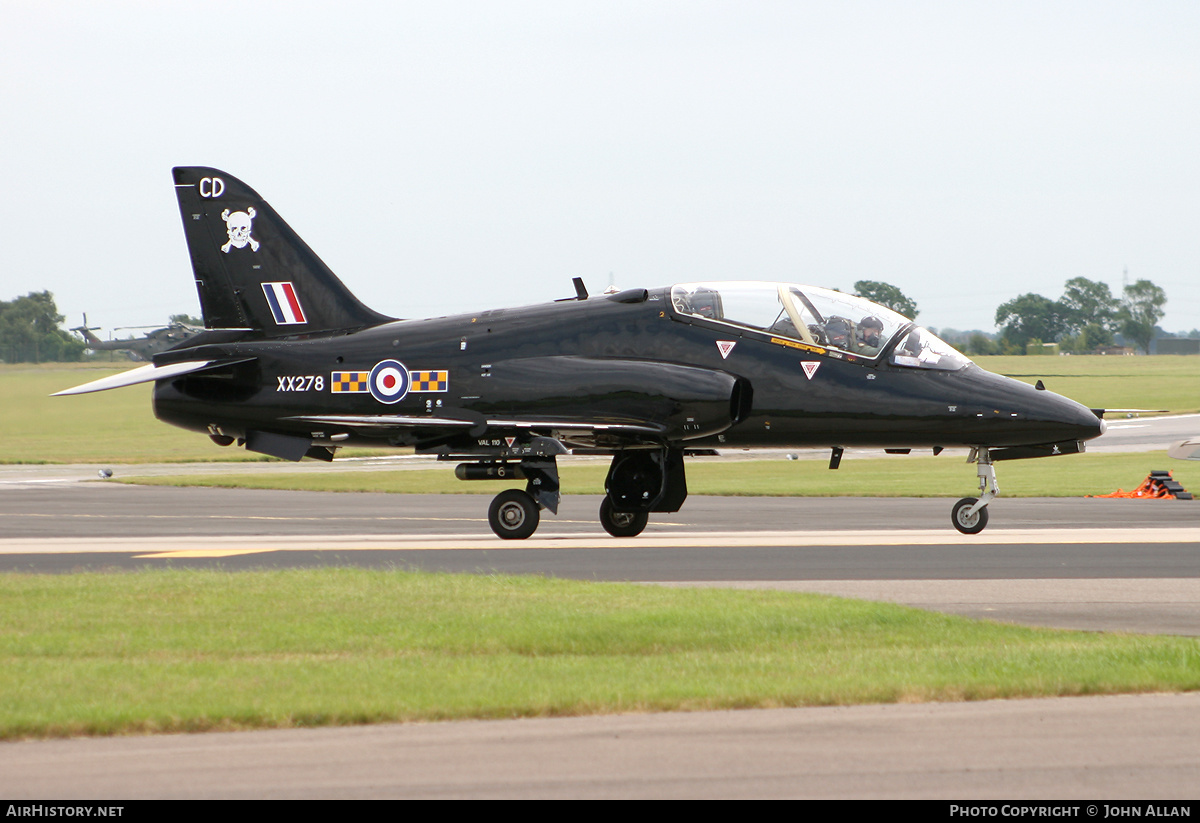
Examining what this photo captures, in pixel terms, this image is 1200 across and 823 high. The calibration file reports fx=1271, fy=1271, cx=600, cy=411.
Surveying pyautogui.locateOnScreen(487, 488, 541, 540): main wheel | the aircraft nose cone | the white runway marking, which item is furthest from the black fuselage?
the white runway marking

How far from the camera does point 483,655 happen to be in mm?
8859

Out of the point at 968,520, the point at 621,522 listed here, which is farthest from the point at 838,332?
the point at 621,522

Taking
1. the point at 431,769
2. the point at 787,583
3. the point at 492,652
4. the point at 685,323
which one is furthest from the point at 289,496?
the point at 431,769

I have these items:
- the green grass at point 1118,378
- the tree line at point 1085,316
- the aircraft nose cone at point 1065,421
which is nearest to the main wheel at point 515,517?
the aircraft nose cone at point 1065,421

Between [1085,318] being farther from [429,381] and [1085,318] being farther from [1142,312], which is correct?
[429,381]

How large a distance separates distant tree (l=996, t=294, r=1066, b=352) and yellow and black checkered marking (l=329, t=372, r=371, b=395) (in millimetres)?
165595

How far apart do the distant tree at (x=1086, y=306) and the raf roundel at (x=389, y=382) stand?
173210mm

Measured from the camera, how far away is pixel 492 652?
354 inches

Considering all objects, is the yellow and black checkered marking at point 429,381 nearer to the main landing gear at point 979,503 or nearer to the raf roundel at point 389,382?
the raf roundel at point 389,382

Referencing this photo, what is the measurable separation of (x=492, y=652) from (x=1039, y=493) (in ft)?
74.8

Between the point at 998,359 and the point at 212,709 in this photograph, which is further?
the point at 998,359

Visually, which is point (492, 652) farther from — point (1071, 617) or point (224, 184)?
point (224, 184)

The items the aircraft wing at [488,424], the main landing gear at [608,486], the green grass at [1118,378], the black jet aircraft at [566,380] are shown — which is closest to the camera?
the black jet aircraft at [566,380]

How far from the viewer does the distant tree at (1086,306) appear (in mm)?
179000
